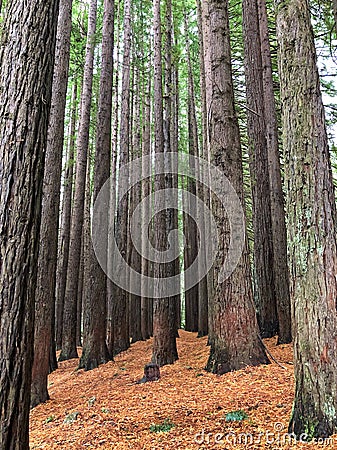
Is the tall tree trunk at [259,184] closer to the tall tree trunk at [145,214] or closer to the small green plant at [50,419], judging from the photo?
the small green plant at [50,419]

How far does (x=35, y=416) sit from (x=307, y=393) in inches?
166

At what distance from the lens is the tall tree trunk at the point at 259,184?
891 centimetres

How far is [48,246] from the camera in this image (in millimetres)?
6949

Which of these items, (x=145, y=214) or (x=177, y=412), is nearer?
(x=177, y=412)

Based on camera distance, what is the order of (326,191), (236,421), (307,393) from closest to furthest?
1. (307,393)
2. (326,191)
3. (236,421)

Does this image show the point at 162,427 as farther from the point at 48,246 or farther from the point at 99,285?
the point at 99,285

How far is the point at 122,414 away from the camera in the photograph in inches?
193

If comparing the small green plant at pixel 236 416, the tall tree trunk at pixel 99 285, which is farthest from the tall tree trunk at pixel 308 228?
the tall tree trunk at pixel 99 285

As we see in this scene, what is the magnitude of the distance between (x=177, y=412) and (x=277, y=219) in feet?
14.9

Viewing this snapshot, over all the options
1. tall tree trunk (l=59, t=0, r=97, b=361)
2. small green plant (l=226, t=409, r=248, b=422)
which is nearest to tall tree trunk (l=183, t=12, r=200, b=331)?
tall tree trunk (l=59, t=0, r=97, b=361)

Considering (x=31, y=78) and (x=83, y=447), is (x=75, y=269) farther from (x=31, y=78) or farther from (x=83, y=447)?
(x=31, y=78)

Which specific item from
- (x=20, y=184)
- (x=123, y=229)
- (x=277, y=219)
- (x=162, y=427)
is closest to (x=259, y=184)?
(x=277, y=219)

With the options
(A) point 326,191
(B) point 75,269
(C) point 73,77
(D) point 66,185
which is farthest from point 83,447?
(C) point 73,77

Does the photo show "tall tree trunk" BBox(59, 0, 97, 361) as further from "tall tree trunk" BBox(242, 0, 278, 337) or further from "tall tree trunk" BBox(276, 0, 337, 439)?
"tall tree trunk" BBox(276, 0, 337, 439)
